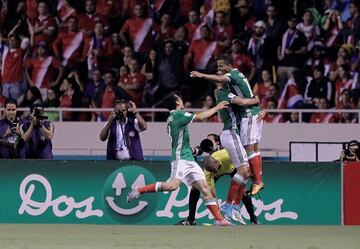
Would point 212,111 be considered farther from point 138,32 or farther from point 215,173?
point 138,32

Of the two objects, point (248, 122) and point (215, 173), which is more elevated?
point (248, 122)

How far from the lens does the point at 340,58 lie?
22875 millimetres

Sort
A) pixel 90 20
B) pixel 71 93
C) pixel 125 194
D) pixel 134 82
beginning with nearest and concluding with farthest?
pixel 125 194 < pixel 134 82 < pixel 71 93 < pixel 90 20

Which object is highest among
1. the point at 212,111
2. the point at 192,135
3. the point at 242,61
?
the point at 212,111

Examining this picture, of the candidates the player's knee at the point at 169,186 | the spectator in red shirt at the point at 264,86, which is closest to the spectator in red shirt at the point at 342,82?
the spectator in red shirt at the point at 264,86

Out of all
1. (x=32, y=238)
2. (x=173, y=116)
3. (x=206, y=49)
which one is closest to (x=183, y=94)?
(x=206, y=49)

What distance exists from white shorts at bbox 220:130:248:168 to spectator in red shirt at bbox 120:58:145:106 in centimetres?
577

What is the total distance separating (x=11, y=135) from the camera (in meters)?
19.4

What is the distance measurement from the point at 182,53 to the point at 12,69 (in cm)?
318

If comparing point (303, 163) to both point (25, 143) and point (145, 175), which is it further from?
point (25, 143)

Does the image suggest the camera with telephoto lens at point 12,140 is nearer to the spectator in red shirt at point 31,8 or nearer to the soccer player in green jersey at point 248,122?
the soccer player in green jersey at point 248,122

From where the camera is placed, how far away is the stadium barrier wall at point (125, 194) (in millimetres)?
19328

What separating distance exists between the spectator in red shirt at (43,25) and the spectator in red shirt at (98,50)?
2.54 ft

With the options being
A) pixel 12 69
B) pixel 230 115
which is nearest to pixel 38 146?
pixel 230 115
